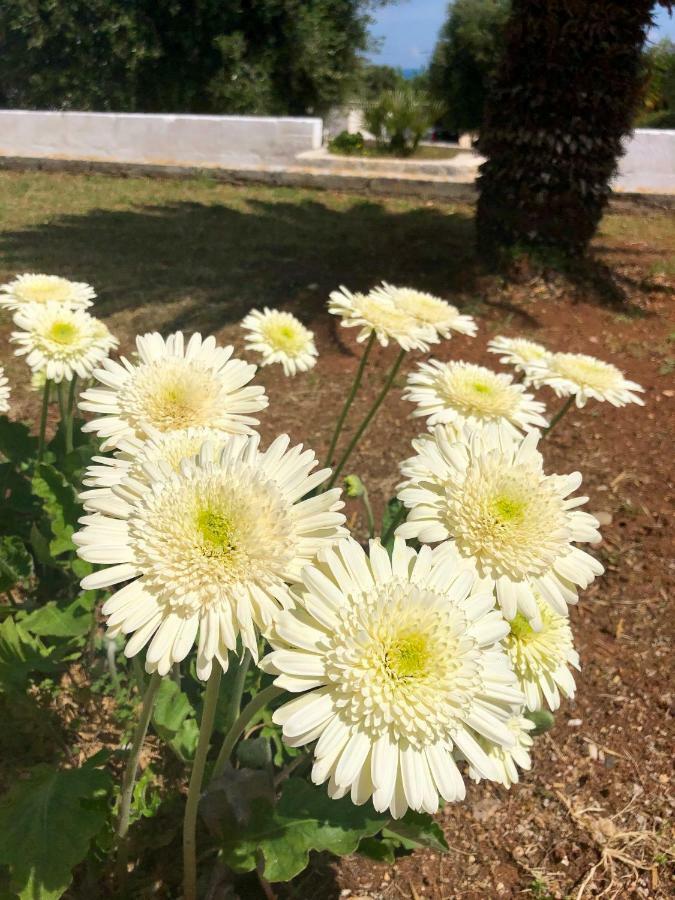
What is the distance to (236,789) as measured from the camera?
67.1 inches

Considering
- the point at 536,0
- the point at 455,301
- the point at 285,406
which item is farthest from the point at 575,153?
the point at 285,406

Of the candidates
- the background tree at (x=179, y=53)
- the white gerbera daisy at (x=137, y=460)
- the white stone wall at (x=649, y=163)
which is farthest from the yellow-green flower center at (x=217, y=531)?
the background tree at (x=179, y=53)

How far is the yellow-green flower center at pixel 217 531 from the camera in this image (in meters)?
1.18

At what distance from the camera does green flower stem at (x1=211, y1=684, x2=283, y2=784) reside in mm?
1300

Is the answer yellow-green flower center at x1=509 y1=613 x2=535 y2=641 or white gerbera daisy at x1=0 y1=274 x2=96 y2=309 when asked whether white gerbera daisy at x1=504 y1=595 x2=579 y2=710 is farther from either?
white gerbera daisy at x1=0 y1=274 x2=96 y2=309

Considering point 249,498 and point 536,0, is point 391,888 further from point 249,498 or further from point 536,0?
point 536,0

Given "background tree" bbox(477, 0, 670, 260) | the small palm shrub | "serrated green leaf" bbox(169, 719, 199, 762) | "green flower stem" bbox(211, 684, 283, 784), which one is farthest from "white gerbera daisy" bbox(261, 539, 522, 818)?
the small palm shrub

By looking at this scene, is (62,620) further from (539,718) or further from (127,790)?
(539,718)

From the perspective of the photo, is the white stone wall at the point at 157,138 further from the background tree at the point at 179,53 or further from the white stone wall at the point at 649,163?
the white stone wall at the point at 649,163

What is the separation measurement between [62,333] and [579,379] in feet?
5.50

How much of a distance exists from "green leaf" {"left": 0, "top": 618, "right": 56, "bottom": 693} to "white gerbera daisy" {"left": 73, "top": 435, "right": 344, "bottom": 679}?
0.81m

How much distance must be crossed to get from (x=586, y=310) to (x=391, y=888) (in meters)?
5.30

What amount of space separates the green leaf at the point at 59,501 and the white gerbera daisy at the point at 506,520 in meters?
1.07

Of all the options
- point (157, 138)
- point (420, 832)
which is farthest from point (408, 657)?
point (157, 138)
